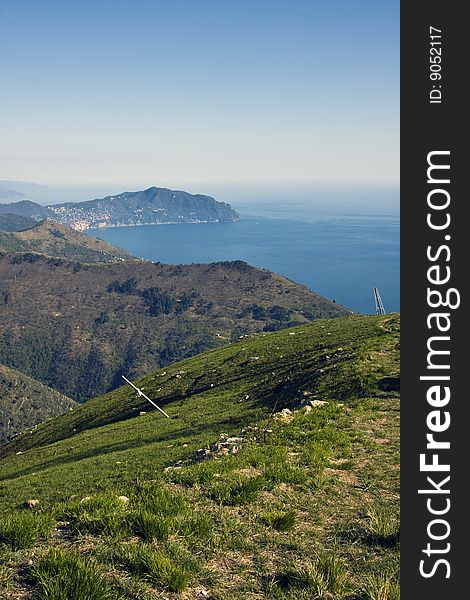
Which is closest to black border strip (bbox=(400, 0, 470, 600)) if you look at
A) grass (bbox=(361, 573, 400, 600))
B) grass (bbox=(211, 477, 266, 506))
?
grass (bbox=(361, 573, 400, 600))

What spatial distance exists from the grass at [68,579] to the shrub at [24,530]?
999 mm

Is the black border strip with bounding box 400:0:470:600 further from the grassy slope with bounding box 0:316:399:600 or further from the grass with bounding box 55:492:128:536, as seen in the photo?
the grass with bounding box 55:492:128:536

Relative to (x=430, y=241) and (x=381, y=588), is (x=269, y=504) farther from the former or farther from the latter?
(x=430, y=241)

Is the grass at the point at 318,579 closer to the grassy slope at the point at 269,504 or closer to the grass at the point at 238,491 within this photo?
the grassy slope at the point at 269,504

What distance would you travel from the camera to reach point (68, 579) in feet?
20.7

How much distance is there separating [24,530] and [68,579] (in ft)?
7.40

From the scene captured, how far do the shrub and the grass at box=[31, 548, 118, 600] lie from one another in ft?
3.28

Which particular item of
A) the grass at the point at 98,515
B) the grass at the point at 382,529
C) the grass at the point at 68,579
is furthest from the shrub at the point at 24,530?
the grass at the point at 382,529

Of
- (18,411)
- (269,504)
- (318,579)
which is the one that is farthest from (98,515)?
(18,411)

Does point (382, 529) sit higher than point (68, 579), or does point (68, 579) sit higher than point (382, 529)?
point (68, 579)

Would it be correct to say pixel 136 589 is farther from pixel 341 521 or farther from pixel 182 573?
pixel 341 521

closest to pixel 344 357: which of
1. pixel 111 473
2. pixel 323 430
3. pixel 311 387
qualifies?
pixel 311 387

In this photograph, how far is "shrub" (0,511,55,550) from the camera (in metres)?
7.81

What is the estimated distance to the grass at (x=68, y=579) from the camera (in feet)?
20.0
